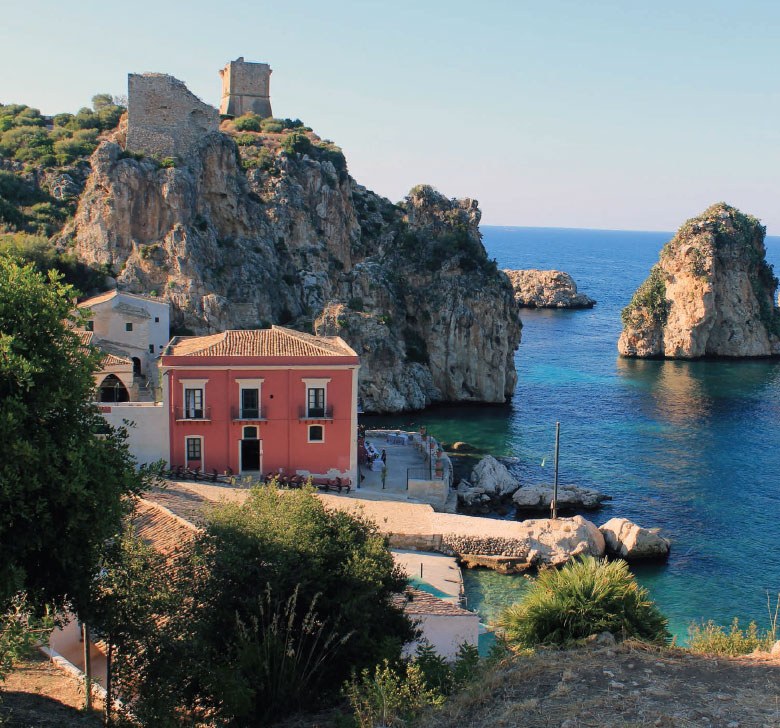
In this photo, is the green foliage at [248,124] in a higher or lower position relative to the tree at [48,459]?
higher

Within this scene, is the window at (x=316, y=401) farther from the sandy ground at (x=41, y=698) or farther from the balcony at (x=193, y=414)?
the sandy ground at (x=41, y=698)

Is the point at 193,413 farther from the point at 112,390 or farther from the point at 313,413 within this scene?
the point at 112,390

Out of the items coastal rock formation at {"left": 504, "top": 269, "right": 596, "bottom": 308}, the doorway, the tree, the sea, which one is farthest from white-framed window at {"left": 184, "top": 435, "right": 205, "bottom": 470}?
coastal rock formation at {"left": 504, "top": 269, "right": 596, "bottom": 308}

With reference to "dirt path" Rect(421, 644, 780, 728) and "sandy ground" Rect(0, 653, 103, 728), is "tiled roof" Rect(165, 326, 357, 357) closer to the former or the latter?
"sandy ground" Rect(0, 653, 103, 728)

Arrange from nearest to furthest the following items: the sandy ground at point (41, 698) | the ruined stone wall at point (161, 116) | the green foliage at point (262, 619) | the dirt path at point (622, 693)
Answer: the dirt path at point (622, 693)
the green foliage at point (262, 619)
the sandy ground at point (41, 698)
the ruined stone wall at point (161, 116)

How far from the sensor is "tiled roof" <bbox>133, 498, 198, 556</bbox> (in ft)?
55.8

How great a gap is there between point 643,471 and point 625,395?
19800 mm

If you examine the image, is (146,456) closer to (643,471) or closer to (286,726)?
(286,726)

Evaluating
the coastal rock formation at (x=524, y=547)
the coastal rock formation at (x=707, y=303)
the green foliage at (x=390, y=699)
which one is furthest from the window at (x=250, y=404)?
the coastal rock formation at (x=707, y=303)

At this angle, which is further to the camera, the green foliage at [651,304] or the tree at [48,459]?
the green foliage at [651,304]

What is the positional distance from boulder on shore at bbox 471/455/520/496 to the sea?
1765 millimetres

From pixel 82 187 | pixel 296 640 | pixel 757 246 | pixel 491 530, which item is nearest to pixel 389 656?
pixel 296 640

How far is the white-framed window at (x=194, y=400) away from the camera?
2875 cm

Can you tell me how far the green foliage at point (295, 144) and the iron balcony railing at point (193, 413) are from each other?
35665 mm
